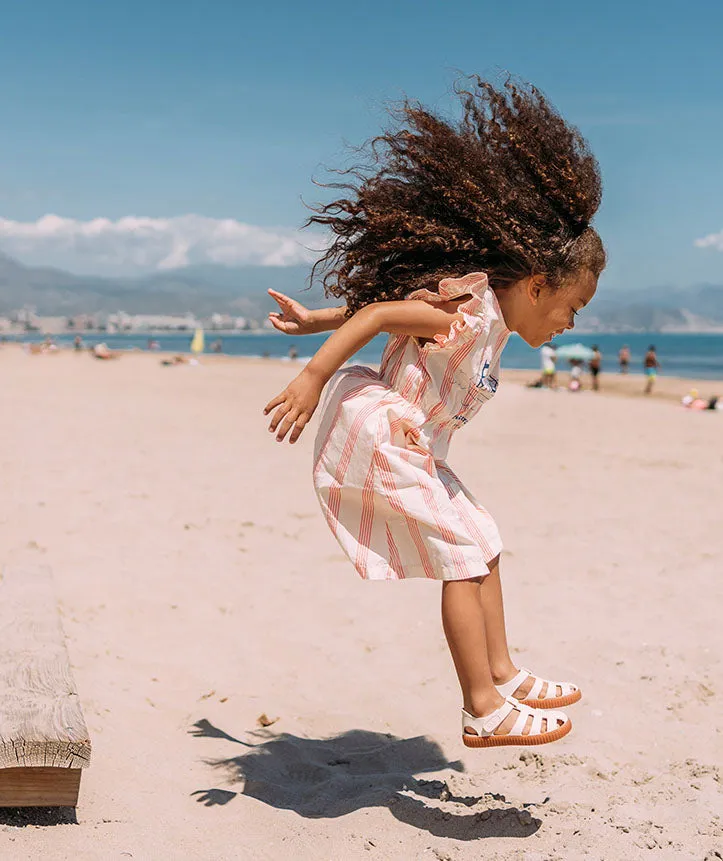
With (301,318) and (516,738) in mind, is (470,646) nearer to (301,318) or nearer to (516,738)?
(516,738)

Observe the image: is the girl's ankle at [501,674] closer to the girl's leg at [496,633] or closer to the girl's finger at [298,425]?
the girl's leg at [496,633]

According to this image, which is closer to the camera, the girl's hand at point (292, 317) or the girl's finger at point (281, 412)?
the girl's finger at point (281, 412)

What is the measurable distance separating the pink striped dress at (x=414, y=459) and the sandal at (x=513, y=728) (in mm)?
Result: 440

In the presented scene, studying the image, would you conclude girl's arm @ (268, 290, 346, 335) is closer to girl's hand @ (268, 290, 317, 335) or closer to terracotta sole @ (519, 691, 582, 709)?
girl's hand @ (268, 290, 317, 335)

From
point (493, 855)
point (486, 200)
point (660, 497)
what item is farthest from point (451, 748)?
point (660, 497)

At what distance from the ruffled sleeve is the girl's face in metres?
0.18

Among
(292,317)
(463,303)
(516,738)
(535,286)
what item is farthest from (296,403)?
(516,738)

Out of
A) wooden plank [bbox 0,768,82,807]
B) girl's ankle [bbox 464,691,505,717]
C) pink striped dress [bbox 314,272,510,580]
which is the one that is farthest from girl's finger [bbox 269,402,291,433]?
wooden plank [bbox 0,768,82,807]

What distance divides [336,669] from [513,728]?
173cm

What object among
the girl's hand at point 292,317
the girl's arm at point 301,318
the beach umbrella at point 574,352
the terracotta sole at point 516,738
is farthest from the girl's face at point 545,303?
the beach umbrella at point 574,352

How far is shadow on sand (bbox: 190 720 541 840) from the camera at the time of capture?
9.77 ft

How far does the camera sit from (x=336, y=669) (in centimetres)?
438

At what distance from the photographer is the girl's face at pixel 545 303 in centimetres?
294

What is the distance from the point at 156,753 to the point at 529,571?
3185 millimetres
